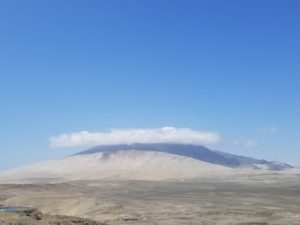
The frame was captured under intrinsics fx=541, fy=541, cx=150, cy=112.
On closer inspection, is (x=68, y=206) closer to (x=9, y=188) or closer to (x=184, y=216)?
(x=184, y=216)

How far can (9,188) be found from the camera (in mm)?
139875

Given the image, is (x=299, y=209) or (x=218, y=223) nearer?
(x=218, y=223)

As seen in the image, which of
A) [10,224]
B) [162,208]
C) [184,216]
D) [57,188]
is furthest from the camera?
[57,188]

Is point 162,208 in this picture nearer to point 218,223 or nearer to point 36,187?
point 218,223

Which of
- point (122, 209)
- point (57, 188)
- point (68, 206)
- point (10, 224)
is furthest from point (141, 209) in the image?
point (57, 188)

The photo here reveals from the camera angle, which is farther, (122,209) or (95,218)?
(122,209)

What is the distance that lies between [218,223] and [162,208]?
52.2 feet

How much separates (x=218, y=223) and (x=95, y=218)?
1630 centimetres

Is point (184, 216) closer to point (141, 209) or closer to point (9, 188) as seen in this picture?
point (141, 209)

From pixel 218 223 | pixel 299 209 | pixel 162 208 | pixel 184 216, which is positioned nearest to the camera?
pixel 218 223

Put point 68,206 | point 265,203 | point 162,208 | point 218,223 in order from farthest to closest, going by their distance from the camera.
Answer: point 68,206, point 265,203, point 162,208, point 218,223

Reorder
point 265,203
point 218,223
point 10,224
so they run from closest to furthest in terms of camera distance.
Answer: point 10,224 → point 218,223 → point 265,203

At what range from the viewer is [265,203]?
72438 millimetres

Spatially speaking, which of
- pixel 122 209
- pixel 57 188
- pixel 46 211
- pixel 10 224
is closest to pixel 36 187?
pixel 57 188
